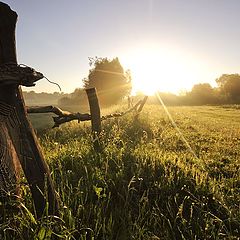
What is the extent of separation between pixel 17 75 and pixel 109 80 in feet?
128

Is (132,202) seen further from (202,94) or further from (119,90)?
(202,94)

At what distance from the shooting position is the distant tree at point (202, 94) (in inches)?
2670

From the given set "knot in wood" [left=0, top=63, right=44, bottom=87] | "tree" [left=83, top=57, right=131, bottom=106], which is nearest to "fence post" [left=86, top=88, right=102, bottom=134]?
"knot in wood" [left=0, top=63, right=44, bottom=87]

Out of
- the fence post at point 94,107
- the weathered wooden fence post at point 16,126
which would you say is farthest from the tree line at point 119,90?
the weathered wooden fence post at point 16,126

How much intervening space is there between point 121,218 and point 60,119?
3013mm

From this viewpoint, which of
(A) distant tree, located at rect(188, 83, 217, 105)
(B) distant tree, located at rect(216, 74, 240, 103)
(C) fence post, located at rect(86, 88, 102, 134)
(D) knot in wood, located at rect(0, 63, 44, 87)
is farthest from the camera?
(A) distant tree, located at rect(188, 83, 217, 105)

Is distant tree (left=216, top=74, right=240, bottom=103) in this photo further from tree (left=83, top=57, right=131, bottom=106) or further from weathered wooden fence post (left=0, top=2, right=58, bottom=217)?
weathered wooden fence post (left=0, top=2, right=58, bottom=217)

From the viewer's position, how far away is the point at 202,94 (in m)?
69.8

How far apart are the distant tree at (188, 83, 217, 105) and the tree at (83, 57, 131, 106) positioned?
29.8 m

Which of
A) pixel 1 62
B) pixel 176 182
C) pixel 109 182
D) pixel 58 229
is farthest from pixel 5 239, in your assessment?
pixel 176 182

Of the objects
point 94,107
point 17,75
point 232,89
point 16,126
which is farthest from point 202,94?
point 17,75

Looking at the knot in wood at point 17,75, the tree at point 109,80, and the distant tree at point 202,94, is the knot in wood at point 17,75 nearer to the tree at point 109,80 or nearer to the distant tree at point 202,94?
the tree at point 109,80

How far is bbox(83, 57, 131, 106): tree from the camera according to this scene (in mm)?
41219

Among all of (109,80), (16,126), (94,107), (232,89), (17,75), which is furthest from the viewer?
(232,89)
